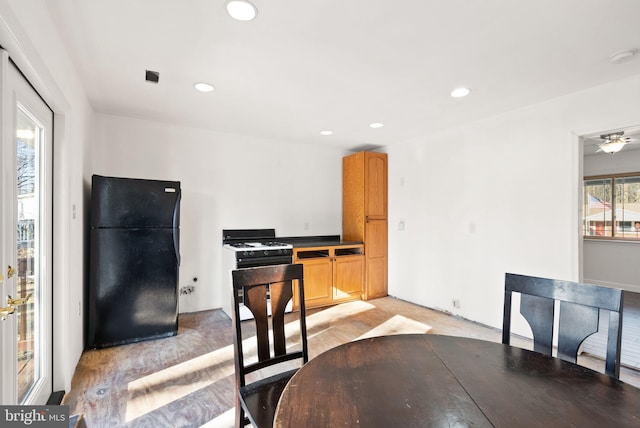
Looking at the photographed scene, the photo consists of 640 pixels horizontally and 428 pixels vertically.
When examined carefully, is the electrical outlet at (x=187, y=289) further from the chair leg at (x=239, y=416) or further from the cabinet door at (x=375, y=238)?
→ the chair leg at (x=239, y=416)

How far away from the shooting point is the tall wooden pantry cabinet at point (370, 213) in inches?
185

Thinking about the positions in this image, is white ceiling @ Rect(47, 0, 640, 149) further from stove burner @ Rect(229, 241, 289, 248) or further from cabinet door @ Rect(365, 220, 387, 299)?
cabinet door @ Rect(365, 220, 387, 299)

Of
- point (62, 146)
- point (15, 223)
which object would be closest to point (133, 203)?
point (62, 146)

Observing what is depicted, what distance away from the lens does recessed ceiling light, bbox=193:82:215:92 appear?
269 cm

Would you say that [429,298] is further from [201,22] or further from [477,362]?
[201,22]

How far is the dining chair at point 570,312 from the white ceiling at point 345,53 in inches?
58.3

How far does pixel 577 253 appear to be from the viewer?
9.31ft

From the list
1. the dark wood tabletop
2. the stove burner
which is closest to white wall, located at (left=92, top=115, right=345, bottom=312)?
the stove burner

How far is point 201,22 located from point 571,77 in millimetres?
2814

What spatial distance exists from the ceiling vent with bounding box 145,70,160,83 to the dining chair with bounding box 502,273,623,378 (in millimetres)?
2916

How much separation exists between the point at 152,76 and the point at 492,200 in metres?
3.58

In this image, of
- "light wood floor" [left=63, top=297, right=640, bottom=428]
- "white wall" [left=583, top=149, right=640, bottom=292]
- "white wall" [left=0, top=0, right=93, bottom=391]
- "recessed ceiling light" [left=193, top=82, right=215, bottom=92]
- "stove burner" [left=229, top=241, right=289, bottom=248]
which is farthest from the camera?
"white wall" [left=583, top=149, right=640, bottom=292]

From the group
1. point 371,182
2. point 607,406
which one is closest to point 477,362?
point 607,406

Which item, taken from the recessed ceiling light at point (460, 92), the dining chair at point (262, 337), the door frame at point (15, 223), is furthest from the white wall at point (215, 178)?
the dining chair at point (262, 337)
